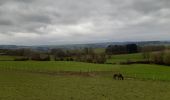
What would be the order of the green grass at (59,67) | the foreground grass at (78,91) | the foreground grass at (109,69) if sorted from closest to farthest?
the foreground grass at (78,91) → the foreground grass at (109,69) → the green grass at (59,67)

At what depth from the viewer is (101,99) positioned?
25.9 m

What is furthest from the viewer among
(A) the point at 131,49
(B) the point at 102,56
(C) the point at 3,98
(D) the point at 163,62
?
(A) the point at 131,49

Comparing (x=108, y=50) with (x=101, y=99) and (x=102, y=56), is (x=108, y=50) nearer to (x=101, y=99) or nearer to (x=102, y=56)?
(x=102, y=56)

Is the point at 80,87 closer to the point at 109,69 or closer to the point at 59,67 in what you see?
the point at 109,69

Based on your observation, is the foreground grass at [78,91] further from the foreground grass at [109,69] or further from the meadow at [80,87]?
the foreground grass at [109,69]

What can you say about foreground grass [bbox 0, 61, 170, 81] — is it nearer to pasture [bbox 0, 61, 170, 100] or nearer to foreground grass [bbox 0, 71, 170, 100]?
pasture [bbox 0, 61, 170, 100]

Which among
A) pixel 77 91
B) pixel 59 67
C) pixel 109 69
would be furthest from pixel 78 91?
pixel 59 67

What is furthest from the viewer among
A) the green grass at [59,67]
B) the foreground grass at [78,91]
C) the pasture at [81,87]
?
the green grass at [59,67]

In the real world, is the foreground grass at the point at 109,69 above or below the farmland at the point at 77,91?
below

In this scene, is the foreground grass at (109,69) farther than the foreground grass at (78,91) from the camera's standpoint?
Yes

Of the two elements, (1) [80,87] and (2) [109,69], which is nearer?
(1) [80,87]

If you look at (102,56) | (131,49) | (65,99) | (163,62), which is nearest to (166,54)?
(163,62)

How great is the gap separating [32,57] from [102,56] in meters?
29.1

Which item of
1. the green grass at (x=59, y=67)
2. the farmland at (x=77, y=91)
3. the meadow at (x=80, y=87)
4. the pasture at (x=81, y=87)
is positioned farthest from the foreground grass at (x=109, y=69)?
the farmland at (x=77, y=91)
